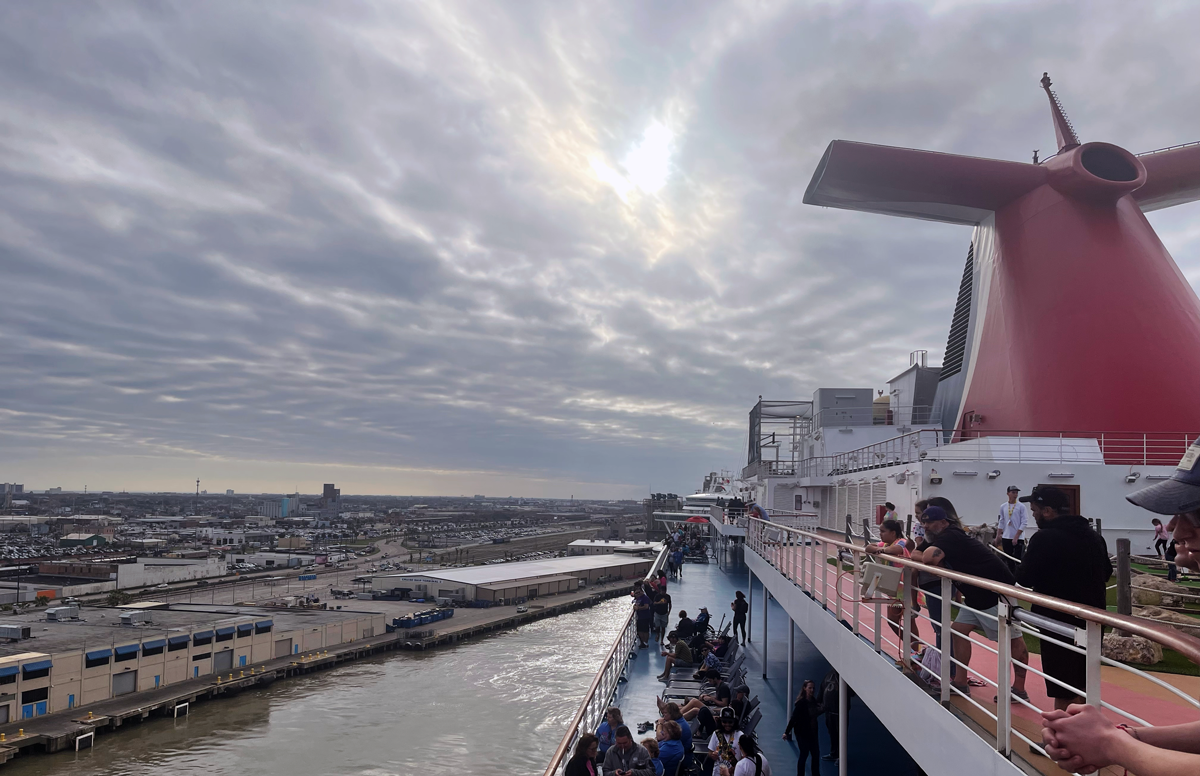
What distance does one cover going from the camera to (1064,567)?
3.43 metres

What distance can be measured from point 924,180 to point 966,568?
517 inches

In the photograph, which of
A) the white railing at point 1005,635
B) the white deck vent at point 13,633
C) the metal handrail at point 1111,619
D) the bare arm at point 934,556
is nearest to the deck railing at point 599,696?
the white railing at point 1005,635

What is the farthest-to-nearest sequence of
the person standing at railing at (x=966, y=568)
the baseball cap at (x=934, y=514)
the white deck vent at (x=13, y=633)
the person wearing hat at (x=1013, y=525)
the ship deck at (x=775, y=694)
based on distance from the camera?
the white deck vent at (x=13, y=633)
the ship deck at (x=775, y=694)
the person wearing hat at (x=1013, y=525)
the baseball cap at (x=934, y=514)
the person standing at railing at (x=966, y=568)

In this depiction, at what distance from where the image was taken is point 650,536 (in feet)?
325

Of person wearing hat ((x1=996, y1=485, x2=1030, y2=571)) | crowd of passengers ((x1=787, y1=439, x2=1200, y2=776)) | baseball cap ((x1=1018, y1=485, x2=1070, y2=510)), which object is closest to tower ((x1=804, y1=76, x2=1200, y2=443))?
person wearing hat ((x1=996, y1=485, x2=1030, y2=571))

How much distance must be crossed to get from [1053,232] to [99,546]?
125484mm

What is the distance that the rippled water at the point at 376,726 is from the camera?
2444 centimetres

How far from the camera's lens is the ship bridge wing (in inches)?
579

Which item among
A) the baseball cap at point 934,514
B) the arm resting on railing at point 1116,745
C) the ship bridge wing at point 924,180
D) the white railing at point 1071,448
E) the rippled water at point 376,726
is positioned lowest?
the rippled water at point 376,726

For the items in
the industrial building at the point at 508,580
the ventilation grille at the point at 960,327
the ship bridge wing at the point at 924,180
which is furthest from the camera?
the industrial building at the point at 508,580

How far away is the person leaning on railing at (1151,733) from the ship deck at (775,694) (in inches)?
274

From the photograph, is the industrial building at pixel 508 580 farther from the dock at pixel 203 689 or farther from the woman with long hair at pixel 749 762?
the woman with long hair at pixel 749 762

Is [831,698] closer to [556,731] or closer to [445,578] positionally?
[556,731]

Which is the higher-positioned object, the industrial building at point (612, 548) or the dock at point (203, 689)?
the industrial building at point (612, 548)
